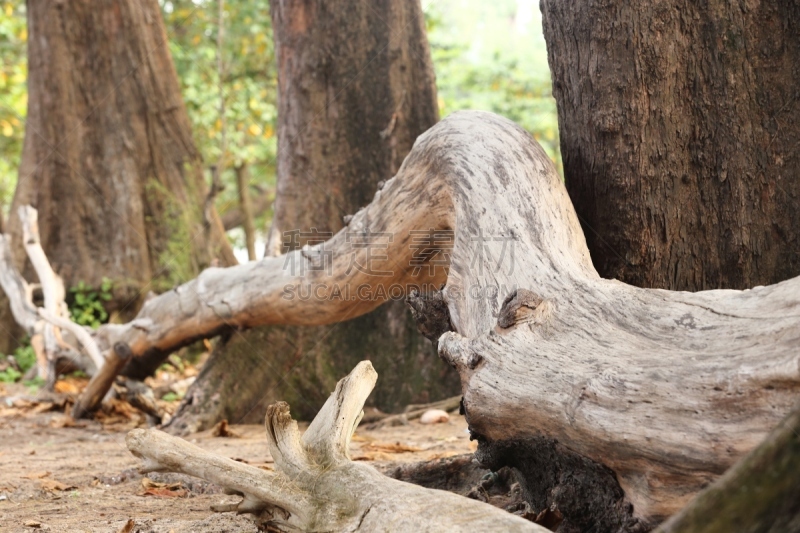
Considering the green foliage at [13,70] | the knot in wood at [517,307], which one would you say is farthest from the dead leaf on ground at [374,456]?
the green foliage at [13,70]

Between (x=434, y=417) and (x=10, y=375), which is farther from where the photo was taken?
(x=10, y=375)

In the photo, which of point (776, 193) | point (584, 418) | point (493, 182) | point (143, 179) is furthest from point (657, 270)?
point (143, 179)

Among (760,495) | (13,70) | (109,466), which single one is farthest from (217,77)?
(760,495)

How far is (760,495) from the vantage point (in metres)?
1.21

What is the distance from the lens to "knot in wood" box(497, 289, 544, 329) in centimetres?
235

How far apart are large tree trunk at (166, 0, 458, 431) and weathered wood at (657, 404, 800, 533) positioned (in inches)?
150

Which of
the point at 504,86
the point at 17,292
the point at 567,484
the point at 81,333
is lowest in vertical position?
the point at 567,484

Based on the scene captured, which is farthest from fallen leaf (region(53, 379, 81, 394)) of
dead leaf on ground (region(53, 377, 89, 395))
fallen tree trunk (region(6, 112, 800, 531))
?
fallen tree trunk (region(6, 112, 800, 531))

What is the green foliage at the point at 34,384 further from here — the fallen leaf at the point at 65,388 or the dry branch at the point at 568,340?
the dry branch at the point at 568,340

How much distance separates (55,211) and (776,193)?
629 centimetres

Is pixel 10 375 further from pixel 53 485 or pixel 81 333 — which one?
pixel 53 485

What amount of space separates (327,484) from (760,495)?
1410 mm

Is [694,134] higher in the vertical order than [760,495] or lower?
higher

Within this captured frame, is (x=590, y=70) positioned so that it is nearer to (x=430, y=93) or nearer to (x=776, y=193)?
(x=776, y=193)
